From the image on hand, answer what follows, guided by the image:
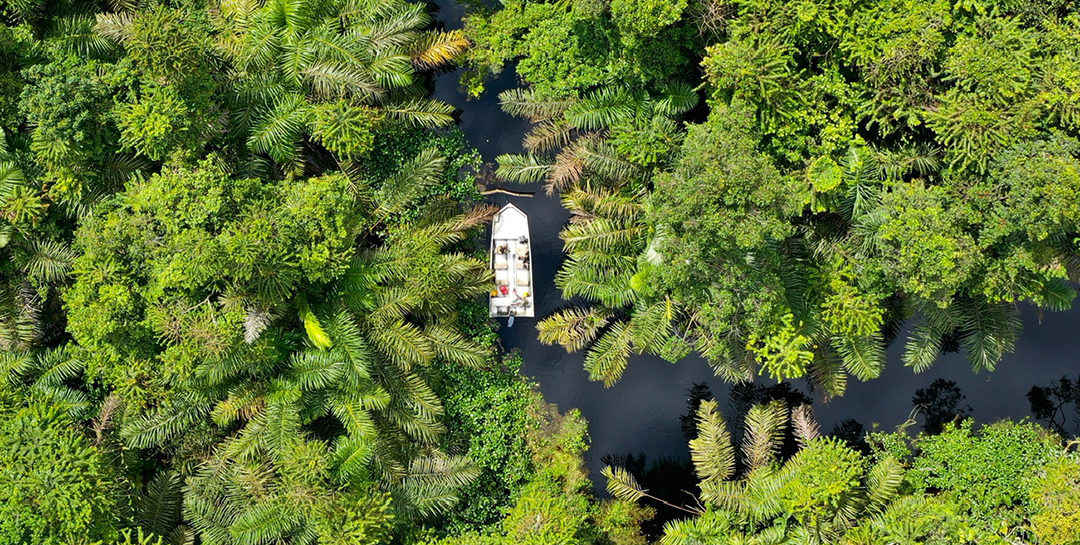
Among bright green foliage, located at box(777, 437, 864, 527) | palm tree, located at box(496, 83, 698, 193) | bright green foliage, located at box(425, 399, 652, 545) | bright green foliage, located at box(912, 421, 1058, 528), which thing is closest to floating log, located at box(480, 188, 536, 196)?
palm tree, located at box(496, 83, 698, 193)

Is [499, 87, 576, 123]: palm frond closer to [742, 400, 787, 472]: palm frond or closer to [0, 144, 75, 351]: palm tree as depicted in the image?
[742, 400, 787, 472]: palm frond

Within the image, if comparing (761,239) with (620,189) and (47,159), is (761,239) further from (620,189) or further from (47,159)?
(47,159)

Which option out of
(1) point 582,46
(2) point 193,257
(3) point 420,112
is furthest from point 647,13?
(2) point 193,257

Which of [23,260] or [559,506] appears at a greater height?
[23,260]

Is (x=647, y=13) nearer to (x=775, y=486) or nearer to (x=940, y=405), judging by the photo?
(x=775, y=486)

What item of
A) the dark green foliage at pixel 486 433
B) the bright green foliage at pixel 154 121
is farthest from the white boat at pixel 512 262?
the bright green foliage at pixel 154 121

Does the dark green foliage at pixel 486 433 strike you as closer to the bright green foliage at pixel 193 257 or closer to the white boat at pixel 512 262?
the white boat at pixel 512 262
